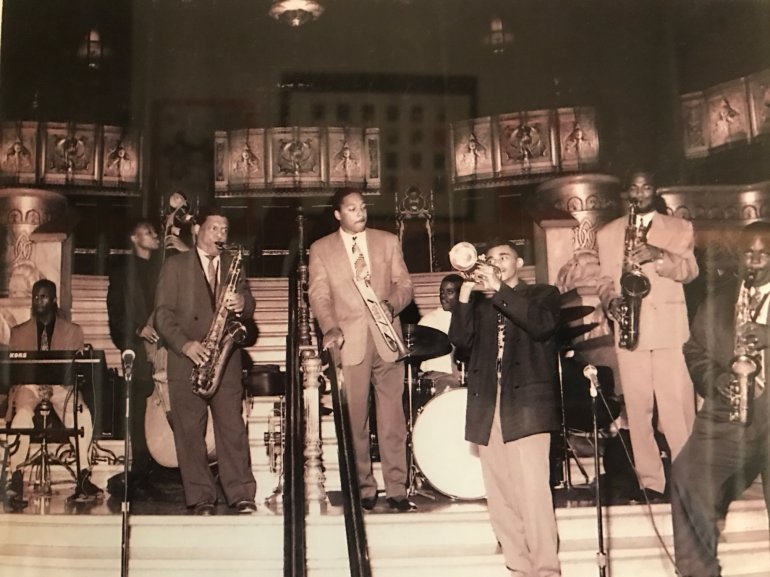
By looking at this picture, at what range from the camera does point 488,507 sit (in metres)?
2.73

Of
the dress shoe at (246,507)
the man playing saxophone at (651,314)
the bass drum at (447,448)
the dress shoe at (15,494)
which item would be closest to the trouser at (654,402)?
the man playing saxophone at (651,314)

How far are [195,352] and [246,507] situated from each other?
2.00 ft

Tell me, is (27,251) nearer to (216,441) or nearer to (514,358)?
(216,441)

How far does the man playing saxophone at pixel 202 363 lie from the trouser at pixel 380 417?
16.2 inches

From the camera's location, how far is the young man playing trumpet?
2707 mm

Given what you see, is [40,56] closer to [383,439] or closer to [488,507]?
[383,439]

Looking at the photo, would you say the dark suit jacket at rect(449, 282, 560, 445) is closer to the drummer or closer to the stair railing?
the drummer

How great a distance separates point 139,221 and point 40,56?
760mm

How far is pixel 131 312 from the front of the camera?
9.35 ft

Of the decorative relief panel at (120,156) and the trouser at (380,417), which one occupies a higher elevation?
the decorative relief panel at (120,156)

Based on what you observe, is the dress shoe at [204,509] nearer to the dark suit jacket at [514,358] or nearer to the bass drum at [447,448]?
the bass drum at [447,448]

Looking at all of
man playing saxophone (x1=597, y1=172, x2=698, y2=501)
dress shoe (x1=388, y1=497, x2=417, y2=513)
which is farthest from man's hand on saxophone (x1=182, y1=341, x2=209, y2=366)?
man playing saxophone (x1=597, y1=172, x2=698, y2=501)

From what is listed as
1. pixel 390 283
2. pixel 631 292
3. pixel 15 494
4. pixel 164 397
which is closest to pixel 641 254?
pixel 631 292

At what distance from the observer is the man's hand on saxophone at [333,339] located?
288cm
